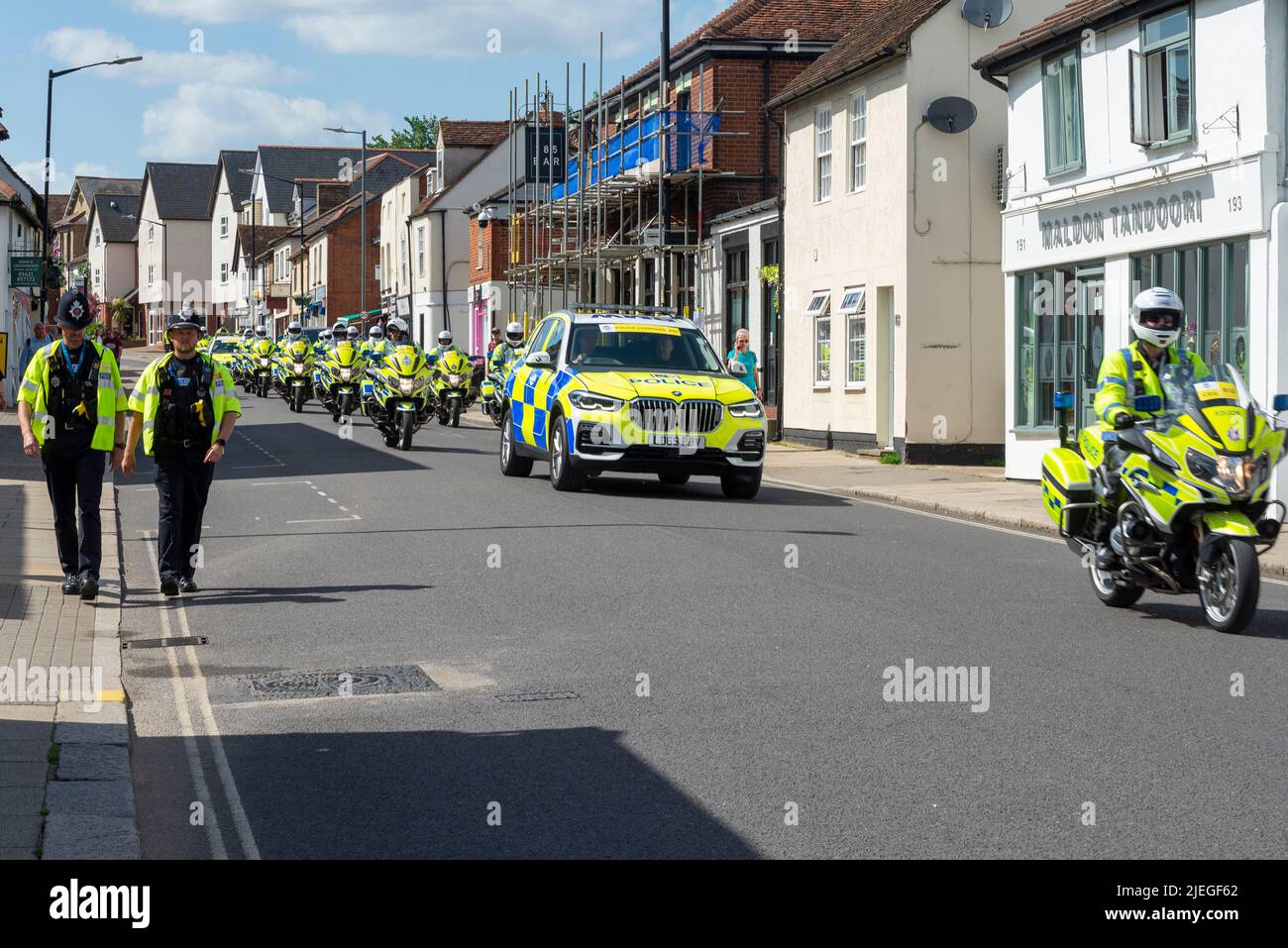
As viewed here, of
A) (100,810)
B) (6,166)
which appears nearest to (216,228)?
(6,166)

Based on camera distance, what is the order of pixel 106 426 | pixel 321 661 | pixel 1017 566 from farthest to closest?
pixel 1017 566
pixel 106 426
pixel 321 661

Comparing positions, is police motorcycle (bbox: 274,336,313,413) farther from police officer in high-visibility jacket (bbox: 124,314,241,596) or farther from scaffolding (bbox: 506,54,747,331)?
police officer in high-visibility jacket (bbox: 124,314,241,596)

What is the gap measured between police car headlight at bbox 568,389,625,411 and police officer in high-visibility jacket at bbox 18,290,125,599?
25.9ft

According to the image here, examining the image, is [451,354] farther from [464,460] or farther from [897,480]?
[897,480]

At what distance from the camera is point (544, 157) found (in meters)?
46.8

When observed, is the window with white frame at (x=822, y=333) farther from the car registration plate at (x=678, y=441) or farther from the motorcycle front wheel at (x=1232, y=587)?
the motorcycle front wheel at (x=1232, y=587)

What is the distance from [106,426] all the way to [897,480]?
13.1m

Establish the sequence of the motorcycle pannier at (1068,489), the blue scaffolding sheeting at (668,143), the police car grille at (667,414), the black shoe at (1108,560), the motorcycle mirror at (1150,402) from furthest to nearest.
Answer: the blue scaffolding sheeting at (668,143)
the police car grille at (667,414)
the motorcycle pannier at (1068,489)
the black shoe at (1108,560)
the motorcycle mirror at (1150,402)

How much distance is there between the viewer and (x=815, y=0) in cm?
3681

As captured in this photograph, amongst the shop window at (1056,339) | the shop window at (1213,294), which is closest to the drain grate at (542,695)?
the shop window at (1213,294)

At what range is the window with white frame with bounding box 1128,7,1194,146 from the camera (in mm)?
19188

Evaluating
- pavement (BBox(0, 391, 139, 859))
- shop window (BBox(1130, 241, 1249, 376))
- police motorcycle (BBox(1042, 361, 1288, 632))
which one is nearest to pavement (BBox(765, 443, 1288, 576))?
shop window (BBox(1130, 241, 1249, 376))

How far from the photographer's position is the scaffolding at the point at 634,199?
3591 cm

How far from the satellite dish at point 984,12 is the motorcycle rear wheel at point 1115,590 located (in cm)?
1738
